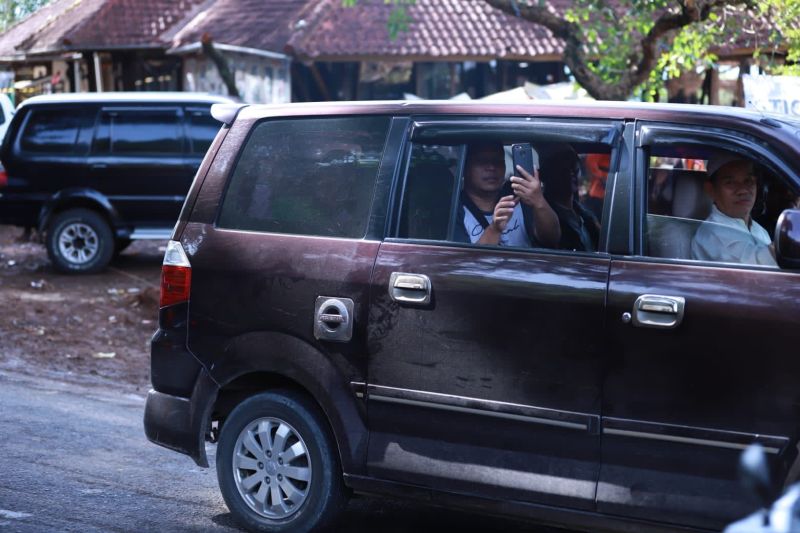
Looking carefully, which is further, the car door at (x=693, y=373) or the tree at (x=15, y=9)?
the tree at (x=15, y=9)

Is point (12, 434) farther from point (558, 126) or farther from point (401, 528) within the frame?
point (558, 126)

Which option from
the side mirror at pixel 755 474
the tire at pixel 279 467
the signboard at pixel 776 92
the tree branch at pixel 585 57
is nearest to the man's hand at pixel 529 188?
the tire at pixel 279 467

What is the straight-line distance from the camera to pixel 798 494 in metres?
2.84

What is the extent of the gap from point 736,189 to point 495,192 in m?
0.98

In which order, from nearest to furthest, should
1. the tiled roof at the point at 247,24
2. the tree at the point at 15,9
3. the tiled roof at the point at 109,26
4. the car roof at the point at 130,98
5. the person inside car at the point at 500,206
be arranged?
1. the person inside car at the point at 500,206
2. the car roof at the point at 130,98
3. the tiled roof at the point at 247,24
4. the tiled roof at the point at 109,26
5. the tree at the point at 15,9

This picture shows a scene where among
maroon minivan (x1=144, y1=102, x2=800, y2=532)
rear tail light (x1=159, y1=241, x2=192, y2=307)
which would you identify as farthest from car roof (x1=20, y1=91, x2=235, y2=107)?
rear tail light (x1=159, y1=241, x2=192, y2=307)

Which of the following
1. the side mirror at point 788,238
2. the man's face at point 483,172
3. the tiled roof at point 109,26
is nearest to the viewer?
the side mirror at point 788,238

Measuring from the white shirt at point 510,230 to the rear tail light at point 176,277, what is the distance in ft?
4.43

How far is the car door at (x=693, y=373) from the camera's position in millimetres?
4141

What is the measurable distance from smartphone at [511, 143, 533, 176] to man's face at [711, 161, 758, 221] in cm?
76

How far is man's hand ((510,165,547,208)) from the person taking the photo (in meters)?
4.80

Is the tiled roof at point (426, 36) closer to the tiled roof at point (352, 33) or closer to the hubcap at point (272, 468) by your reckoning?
the tiled roof at point (352, 33)

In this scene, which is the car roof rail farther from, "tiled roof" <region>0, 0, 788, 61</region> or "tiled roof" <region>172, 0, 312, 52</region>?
"tiled roof" <region>172, 0, 312, 52</region>

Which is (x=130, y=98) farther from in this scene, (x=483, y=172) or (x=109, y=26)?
(x=109, y=26)
